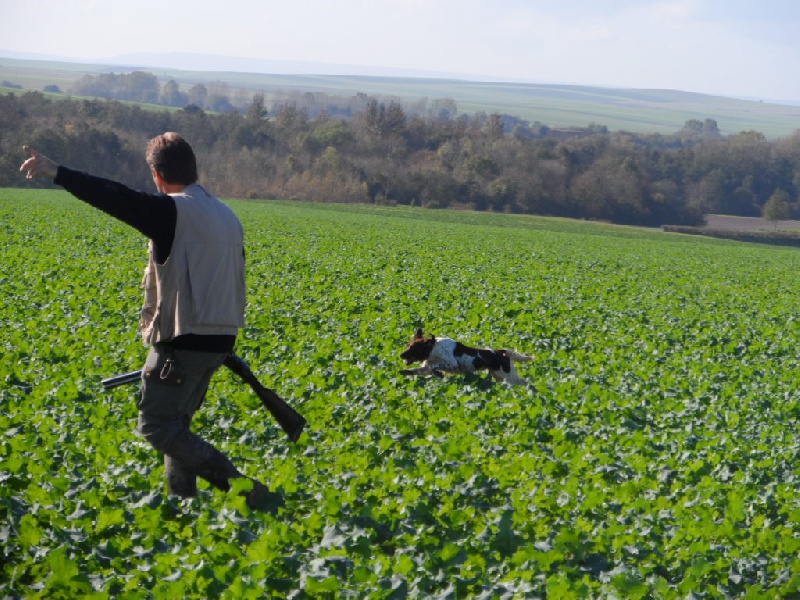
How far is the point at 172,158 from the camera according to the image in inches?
226

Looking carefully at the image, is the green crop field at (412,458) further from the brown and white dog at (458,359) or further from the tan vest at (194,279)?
the tan vest at (194,279)

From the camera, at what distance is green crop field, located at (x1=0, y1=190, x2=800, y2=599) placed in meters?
5.31

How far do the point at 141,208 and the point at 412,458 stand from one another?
11.5 ft

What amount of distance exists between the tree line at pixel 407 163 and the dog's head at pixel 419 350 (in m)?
61.8

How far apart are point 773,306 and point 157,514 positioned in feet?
65.7

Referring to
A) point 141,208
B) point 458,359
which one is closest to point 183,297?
point 141,208

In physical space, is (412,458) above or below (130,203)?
below

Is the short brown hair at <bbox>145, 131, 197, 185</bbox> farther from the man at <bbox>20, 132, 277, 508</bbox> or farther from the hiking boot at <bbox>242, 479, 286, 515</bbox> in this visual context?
the hiking boot at <bbox>242, 479, 286, 515</bbox>

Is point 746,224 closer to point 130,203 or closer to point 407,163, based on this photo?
point 407,163

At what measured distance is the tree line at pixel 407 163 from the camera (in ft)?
249

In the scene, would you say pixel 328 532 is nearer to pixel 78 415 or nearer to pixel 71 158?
pixel 78 415

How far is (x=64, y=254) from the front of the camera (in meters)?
22.4

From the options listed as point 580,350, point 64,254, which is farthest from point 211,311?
point 64,254

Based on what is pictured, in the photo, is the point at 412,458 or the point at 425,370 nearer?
the point at 412,458
